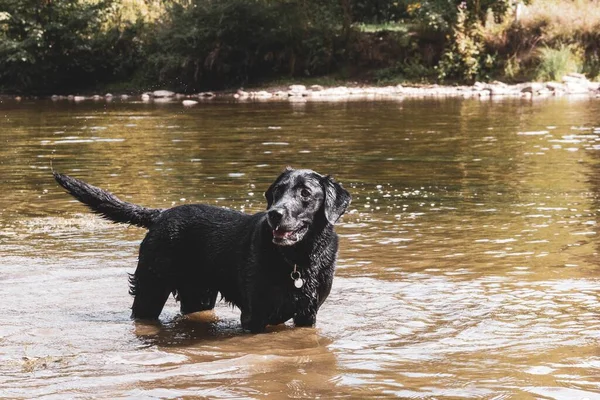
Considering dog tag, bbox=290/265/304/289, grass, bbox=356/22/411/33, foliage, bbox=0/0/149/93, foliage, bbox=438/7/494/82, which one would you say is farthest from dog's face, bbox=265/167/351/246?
foliage, bbox=0/0/149/93

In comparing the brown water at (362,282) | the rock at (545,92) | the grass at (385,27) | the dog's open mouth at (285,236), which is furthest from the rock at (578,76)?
the dog's open mouth at (285,236)

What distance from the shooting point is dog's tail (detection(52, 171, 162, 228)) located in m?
7.44

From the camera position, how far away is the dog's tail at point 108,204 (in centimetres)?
744

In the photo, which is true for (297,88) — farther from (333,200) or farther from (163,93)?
(333,200)

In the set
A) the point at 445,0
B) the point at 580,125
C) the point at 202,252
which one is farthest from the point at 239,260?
the point at 445,0

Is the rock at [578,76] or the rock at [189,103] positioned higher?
the rock at [578,76]

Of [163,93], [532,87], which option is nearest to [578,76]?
[532,87]

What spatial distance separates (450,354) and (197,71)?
3939cm

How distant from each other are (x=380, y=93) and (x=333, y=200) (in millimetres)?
32541

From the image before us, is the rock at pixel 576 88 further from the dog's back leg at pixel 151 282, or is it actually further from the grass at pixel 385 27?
the dog's back leg at pixel 151 282

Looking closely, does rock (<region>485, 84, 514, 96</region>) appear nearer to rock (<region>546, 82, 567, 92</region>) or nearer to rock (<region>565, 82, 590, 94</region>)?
rock (<region>546, 82, 567, 92</region>)

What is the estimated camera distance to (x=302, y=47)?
144ft

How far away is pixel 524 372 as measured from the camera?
5656 millimetres

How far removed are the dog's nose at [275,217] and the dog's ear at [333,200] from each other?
0.44 meters
